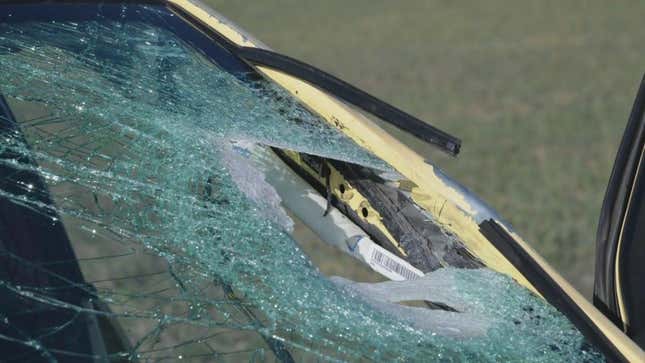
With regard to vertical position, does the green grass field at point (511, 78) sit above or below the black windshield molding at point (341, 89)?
below

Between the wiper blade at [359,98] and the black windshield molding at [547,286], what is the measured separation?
0.55 feet

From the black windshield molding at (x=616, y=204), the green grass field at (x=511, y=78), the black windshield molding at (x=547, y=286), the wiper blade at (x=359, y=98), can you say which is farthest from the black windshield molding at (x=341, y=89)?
the green grass field at (x=511, y=78)

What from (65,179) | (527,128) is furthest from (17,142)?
(527,128)

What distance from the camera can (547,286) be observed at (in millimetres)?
1535

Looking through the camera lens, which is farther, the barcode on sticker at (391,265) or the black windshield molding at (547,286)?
the barcode on sticker at (391,265)

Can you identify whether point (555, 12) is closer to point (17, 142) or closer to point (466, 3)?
point (466, 3)

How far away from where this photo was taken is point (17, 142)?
5.46ft

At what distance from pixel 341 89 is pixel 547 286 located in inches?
20.6

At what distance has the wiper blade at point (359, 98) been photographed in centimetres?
171

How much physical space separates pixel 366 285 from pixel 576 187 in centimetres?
562

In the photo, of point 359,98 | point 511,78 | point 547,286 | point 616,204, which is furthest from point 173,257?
point 511,78

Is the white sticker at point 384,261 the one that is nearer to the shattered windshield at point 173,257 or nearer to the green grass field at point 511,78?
the shattered windshield at point 173,257

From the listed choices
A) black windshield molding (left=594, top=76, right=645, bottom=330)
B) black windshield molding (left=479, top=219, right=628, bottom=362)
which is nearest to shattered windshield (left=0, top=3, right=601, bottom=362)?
black windshield molding (left=479, top=219, right=628, bottom=362)

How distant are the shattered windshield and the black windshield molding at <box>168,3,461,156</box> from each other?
8cm
